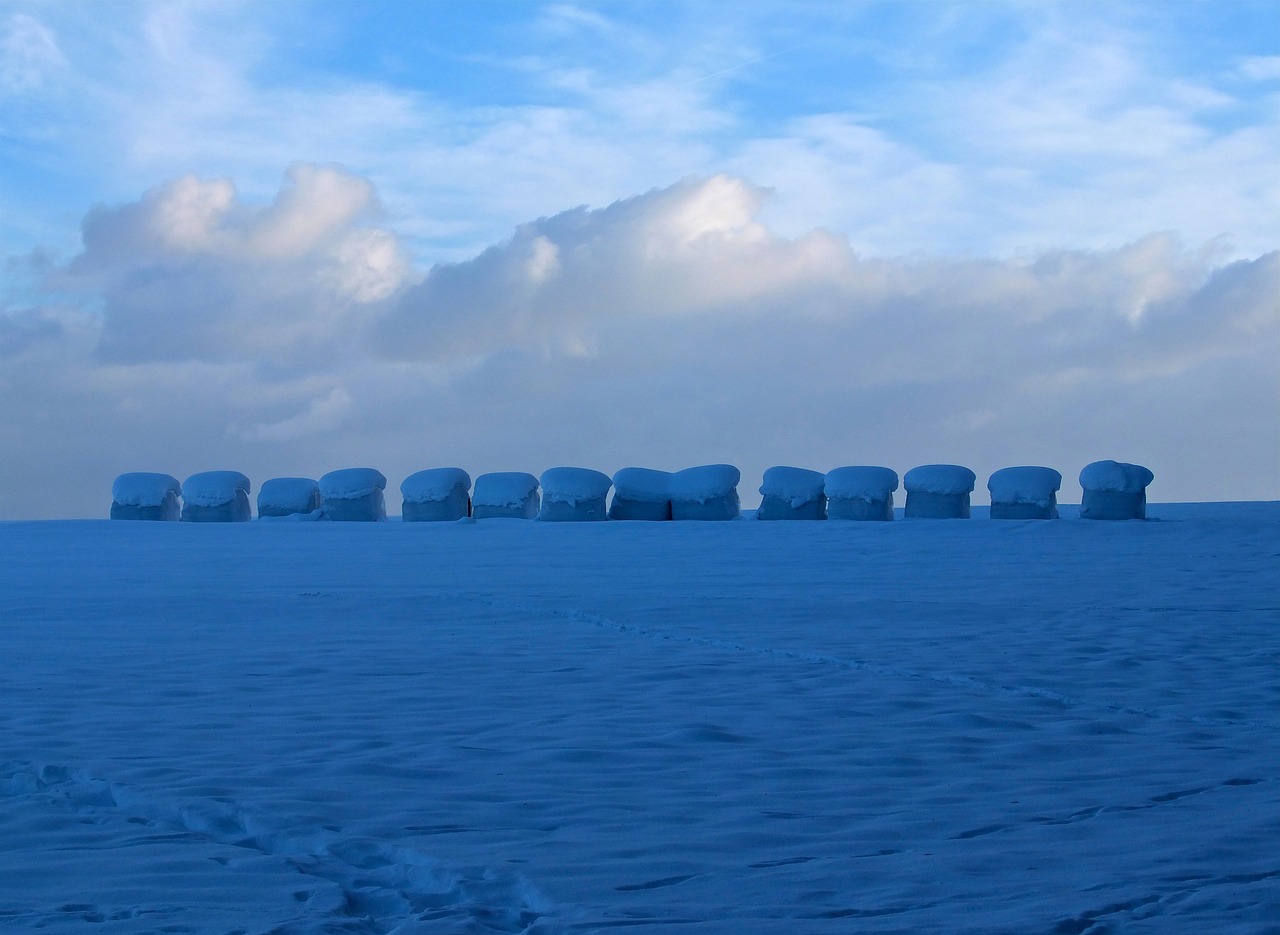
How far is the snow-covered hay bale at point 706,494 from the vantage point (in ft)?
62.4

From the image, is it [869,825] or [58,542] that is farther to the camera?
[58,542]

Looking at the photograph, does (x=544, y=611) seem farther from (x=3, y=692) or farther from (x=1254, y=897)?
(x=1254, y=897)

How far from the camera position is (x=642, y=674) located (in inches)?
294

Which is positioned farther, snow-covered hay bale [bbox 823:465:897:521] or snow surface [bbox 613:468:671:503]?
snow surface [bbox 613:468:671:503]

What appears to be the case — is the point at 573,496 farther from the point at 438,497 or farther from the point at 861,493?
the point at 861,493

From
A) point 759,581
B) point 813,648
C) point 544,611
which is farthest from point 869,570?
point 813,648

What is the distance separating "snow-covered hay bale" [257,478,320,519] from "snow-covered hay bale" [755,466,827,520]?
6.75 m

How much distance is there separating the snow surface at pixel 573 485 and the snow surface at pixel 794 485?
2.35m

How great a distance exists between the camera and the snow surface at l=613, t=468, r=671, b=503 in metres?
19.4

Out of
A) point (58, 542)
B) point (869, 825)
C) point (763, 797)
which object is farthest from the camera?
point (58, 542)

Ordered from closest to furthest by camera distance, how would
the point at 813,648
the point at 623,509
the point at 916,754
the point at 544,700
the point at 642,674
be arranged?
the point at 916,754, the point at 544,700, the point at 642,674, the point at 813,648, the point at 623,509

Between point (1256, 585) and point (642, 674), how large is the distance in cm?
756

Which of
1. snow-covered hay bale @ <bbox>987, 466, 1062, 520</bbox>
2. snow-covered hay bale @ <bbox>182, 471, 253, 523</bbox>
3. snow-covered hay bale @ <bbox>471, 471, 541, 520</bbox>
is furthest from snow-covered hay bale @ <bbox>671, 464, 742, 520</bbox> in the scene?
snow-covered hay bale @ <bbox>182, 471, 253, 523</bbox>

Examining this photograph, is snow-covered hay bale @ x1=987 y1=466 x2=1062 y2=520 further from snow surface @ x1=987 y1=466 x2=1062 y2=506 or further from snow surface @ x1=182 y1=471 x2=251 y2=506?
snow surface @ x1=182 y1=471 x2=251 y2=506
